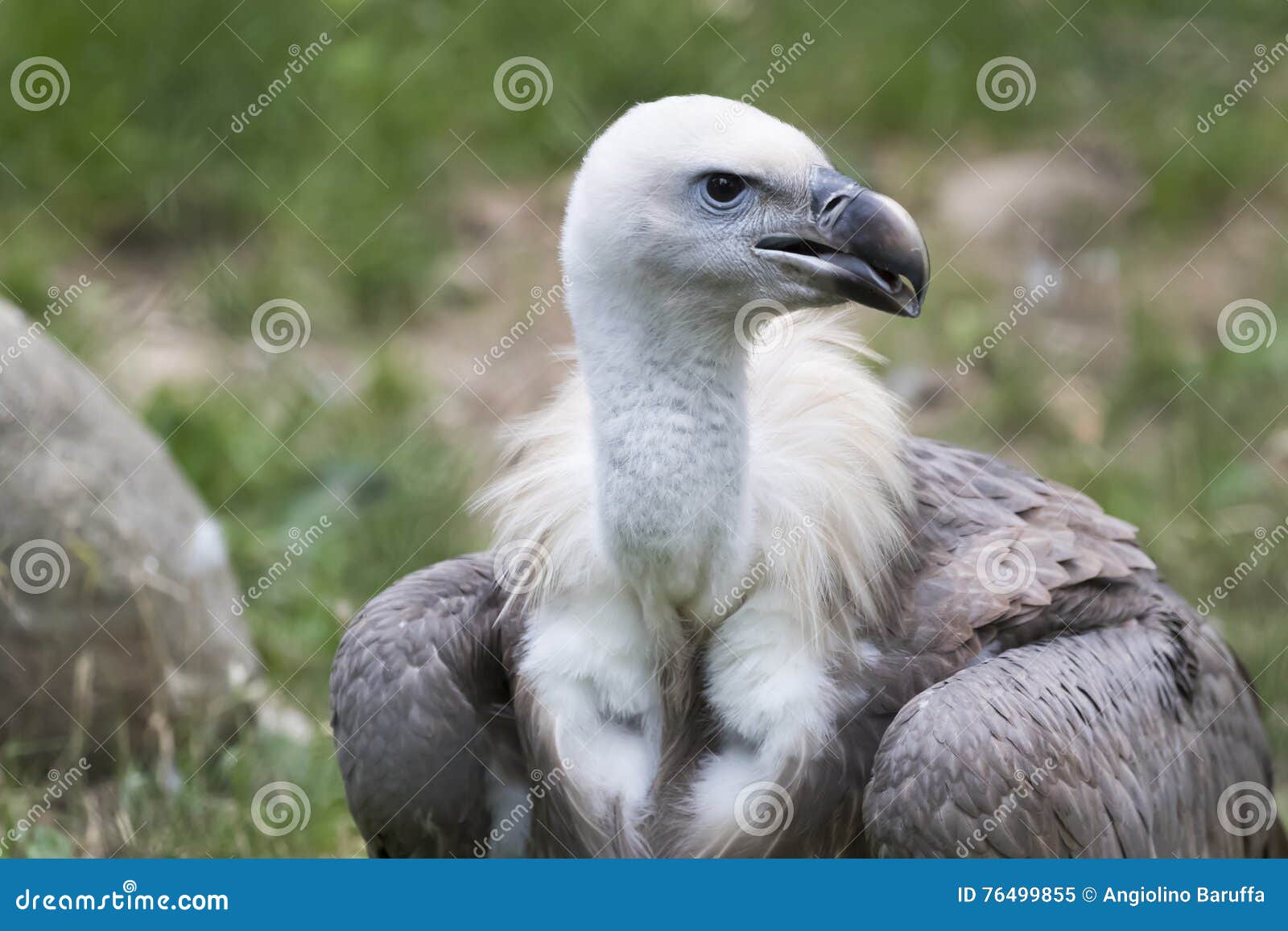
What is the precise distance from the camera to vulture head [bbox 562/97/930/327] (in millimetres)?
3918

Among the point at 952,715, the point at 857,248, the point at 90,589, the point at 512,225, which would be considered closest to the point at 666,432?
the point at 857,248

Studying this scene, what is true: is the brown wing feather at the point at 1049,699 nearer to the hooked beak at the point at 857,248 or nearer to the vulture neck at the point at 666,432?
the vulture neck at the point at 666,432

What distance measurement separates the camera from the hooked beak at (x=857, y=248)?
385cm

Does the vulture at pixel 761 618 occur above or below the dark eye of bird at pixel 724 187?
below

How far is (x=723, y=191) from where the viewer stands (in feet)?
13.0

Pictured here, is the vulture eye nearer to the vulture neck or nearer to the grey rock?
the vulture neck

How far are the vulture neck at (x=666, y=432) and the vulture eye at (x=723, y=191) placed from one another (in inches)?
9.3

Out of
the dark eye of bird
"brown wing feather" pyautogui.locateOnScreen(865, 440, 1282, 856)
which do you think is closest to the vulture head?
the dark eye of bird

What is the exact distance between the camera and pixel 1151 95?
8945 mm

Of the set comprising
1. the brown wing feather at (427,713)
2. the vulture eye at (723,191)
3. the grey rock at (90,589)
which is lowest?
the grey rock at (90,589)

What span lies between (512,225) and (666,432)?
191 inches

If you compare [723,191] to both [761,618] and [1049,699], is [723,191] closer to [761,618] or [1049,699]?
[761,618]

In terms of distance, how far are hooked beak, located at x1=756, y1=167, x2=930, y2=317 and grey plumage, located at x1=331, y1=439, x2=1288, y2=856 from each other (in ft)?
2.63

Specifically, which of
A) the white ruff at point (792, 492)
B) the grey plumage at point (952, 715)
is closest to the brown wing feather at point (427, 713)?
the grey plumage at point (952, 715)
